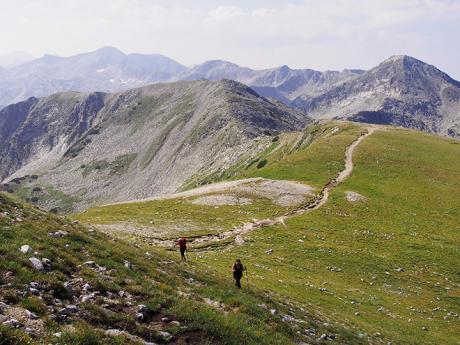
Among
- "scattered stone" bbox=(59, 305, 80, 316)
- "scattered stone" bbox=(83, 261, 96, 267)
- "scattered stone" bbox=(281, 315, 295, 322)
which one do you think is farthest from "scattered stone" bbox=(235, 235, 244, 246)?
"scattered stone" bbox=(59, 305, 80, 316)

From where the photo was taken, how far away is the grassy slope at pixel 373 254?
3503 centimetres

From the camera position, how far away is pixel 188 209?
208 ft

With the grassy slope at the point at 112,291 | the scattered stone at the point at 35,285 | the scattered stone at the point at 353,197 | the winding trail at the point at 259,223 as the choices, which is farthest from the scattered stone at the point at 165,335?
the scattered stone at the point at 353,197

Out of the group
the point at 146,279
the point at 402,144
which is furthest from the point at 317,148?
the point at 146,279

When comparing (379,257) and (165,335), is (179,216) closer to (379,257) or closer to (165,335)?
(379,257)

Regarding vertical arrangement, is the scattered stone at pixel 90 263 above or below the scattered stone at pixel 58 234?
below

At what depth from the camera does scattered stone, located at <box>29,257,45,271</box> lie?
17450mm

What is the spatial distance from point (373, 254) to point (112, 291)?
3785cm

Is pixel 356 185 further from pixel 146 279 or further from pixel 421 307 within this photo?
pixel 146 279

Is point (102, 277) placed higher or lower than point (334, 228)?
higher

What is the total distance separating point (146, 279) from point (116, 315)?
5.50 metres

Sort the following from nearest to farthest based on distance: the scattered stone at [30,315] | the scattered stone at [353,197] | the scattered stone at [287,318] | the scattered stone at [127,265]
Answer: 1. the scattered stone at [30,315]
2. the scattered stone at [127,265]
3. the scattered stone at [287,318]
4. the scattered stone at [353,197]

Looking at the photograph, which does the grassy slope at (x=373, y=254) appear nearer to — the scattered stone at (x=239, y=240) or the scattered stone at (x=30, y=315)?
the scattered stone at (x=239, y=240)

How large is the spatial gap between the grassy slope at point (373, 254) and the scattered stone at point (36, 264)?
17.4 metres
